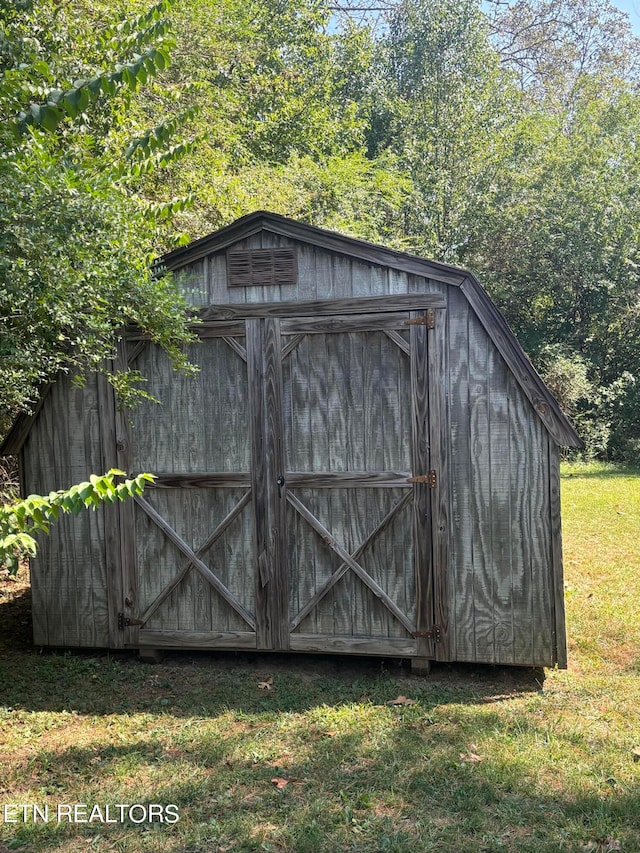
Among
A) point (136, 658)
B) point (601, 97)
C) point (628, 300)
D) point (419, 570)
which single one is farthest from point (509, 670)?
point (601, 97)

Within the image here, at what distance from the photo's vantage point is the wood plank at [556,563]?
193 inches

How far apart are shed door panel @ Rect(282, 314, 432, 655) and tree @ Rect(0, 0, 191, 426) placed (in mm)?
1000

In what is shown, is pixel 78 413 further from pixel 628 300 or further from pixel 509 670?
pixel 628 300

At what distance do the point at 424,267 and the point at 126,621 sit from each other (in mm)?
3414

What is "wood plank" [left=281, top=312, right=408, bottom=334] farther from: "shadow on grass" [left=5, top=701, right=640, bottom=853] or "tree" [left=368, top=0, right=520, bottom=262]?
"tree" [left=368, top=0, right=520, bottom=262]

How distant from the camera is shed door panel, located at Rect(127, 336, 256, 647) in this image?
5375 mm

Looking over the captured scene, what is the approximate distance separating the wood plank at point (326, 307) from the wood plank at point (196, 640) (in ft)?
7.58

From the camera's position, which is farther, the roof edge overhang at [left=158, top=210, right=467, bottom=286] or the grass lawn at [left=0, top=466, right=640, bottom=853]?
the roof edge overhang at [left=158, top=210, right=467, bottom=286]

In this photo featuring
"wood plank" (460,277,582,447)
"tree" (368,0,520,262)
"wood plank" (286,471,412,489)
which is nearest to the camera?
"wood plank" (460,277,582,447)

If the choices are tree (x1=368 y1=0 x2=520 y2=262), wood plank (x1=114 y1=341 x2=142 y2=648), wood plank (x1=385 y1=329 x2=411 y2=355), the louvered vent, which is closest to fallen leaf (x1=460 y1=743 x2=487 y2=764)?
wood plank (x1=385 y1=329 x2=411 y2=355)

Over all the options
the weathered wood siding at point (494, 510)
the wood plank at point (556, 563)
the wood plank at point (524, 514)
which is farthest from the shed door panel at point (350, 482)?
the wood plank at point (556, 563)

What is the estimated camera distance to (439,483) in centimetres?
508

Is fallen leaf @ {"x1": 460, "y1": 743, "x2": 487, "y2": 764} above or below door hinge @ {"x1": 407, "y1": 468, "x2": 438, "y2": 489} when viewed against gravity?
below

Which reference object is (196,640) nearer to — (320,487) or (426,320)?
(320,487)
